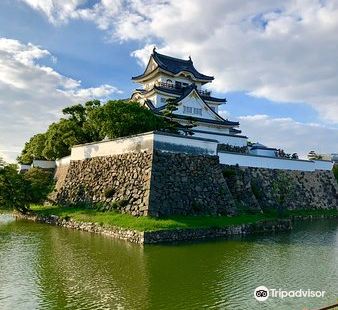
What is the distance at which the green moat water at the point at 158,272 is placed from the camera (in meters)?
9.41

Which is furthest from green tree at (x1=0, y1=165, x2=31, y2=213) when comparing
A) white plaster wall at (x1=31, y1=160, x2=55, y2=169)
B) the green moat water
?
white plaster wall at (x1=31, y1=160, x2=55, y2=169)

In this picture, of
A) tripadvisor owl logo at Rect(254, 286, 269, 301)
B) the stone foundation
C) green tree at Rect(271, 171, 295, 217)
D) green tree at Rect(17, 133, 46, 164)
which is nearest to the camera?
tripadvisor owl logo at Rect(254, 286, 269, 301)

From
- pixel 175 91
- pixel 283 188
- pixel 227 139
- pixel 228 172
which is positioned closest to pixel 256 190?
pixel 283 188

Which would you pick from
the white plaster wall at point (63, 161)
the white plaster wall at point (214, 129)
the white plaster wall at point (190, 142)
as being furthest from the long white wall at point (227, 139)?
the white plaster wall at point (63, 161)

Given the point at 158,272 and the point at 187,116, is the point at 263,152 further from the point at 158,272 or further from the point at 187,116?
the point at 158,272

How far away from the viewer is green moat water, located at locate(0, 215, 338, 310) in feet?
30.9

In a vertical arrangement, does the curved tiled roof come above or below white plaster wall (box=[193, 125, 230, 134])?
above

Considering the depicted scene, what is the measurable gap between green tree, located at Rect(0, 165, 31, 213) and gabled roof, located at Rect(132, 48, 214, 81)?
A: 16.3 meters

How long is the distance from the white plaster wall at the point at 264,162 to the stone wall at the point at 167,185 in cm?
40

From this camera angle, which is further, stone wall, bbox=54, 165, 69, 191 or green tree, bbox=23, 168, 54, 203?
stone wall, bbox=54, 165, 69, 191

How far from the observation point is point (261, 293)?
9.98 m

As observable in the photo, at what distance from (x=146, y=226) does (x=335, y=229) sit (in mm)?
11344

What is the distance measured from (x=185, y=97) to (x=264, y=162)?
27.3 feet

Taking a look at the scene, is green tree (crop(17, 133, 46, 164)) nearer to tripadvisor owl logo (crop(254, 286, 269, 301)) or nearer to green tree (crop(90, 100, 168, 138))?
green tree (crop(90, 100, 168, 138))
